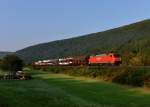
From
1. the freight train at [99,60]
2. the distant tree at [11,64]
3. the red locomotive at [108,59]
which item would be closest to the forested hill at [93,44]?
the freight train at [99,60]

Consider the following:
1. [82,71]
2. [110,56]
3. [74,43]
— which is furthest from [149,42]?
[74,43]

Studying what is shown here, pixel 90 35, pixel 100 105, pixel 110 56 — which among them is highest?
pixel 90 35

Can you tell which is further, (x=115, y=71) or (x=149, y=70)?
(x=115, y=71)

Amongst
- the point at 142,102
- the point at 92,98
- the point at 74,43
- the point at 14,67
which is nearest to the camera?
the point at 142,102

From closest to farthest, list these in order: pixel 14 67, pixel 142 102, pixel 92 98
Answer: pixel 142 102 → pixel 92 98 → pixel 14 67

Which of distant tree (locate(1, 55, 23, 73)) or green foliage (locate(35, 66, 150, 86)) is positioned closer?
green foliage (locate(35, 66, 150, 86))

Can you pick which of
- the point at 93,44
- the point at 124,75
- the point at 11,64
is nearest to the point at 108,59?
the point at 11,64

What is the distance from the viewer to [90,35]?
460ft

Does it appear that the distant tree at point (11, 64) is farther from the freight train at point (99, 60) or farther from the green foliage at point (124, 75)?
the green foliage at point (124, 75)

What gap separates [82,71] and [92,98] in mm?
28380

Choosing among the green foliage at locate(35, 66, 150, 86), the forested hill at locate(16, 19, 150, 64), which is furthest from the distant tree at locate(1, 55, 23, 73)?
the forested hill at locate(16, 19, 150, 64)

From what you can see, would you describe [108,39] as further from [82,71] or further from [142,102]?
[142,102]

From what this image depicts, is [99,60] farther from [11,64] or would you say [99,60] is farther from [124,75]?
[124,75]

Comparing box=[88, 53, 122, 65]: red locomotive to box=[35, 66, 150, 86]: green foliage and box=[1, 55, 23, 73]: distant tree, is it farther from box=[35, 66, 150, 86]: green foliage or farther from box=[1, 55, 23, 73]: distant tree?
box=[1, 55, 23, 73]: distant tree
